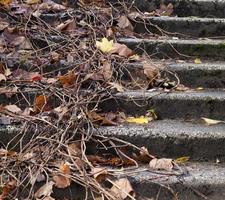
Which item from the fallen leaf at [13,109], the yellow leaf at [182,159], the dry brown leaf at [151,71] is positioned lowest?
the yellow leaf at [182,159]

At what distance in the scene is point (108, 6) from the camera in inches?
128

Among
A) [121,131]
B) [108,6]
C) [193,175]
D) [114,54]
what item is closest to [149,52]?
[114,54]

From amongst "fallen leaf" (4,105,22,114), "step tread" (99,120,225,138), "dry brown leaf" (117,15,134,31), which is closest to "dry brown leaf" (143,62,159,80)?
"step tread" (99,120,225,138)

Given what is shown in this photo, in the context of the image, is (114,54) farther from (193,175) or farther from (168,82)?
(193,175)

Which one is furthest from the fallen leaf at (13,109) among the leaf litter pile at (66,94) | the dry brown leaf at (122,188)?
the dry brown leaf at (122,188)

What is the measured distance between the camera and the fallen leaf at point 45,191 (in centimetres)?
184

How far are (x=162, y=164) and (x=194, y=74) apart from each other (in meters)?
0.77

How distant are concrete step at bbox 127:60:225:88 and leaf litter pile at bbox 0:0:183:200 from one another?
0.02 m

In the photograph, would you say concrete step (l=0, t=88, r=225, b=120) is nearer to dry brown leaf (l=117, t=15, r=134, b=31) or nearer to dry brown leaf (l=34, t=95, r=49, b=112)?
dry brown leaf (l=34, t=95, r=49, b=112)

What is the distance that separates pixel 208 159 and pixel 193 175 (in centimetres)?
22

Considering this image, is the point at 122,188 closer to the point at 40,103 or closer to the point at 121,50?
the point at 40,103

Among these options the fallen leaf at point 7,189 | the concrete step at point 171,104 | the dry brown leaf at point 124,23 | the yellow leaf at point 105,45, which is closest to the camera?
the fallen leaf at point 7,189

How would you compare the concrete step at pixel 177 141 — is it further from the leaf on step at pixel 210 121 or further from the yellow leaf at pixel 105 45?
the yellow leaf at pixel 105 45

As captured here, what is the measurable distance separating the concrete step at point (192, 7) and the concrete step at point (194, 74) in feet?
2.74
